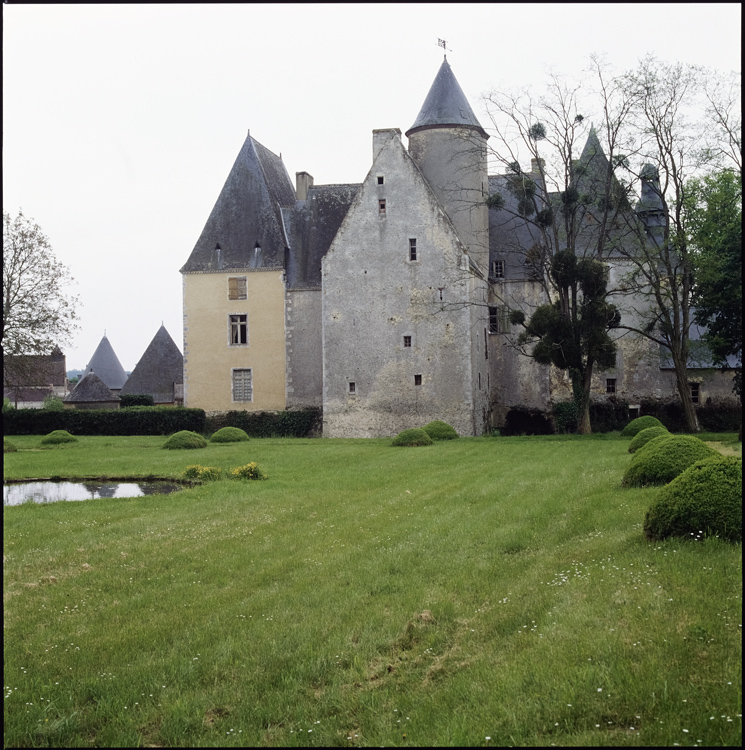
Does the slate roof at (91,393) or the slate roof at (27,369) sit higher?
the slate roof at (27,369)

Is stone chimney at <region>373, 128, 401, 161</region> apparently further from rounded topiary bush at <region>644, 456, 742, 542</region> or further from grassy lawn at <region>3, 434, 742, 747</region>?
rounded topiary bush at <region>644, 456, 742, 542</region>

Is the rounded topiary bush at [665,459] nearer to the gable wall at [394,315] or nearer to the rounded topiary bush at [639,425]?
the rounded topiary bush at [639,425]

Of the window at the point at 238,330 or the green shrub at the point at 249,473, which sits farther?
the window at the point at 238,330

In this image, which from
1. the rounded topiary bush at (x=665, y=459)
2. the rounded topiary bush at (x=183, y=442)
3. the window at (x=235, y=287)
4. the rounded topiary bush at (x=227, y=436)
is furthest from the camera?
the window at (x=235, y=287)

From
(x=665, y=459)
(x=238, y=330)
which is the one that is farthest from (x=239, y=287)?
(x=665, y=459)

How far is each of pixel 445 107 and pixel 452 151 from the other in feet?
6.47

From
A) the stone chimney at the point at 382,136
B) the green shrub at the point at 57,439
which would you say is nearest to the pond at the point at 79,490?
the green shrub at the point at 57,439

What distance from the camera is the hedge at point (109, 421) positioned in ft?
110

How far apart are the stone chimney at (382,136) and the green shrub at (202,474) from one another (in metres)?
19.5

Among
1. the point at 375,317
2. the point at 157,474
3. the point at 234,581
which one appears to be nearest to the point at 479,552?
the point at 234,581

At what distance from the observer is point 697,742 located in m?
3.94

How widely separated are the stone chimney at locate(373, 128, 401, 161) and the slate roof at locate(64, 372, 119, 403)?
84.7 feet

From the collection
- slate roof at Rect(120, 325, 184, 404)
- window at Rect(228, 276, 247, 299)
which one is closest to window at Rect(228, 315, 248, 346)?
window at Rect(228, 276, 247, 299)

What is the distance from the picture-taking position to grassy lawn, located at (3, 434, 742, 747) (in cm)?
461
